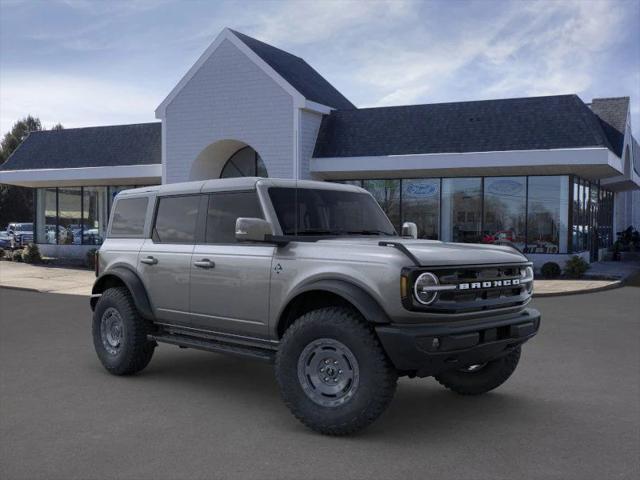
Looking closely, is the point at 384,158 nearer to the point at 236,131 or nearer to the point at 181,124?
the point at 236,131

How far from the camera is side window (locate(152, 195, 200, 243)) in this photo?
700 cm

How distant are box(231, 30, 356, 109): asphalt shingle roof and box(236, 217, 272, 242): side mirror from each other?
16.8 meters

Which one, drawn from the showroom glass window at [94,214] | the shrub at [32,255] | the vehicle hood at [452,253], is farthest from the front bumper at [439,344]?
the showroom glass window at [94,214]

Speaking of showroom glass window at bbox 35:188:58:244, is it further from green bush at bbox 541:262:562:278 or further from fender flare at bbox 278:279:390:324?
fender flare at bbox 278:279:390:324

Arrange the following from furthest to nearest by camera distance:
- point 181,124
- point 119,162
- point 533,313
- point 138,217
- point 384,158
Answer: point 119,162 < point 181,124 < point 384,158 < point 138,217 < point 533,313

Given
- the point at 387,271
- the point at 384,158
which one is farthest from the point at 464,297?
the point at 384,158

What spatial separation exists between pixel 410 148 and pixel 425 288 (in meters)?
17.0

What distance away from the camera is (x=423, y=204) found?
926 inches

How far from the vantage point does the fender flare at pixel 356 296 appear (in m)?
5.14

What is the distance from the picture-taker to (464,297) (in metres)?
5.41

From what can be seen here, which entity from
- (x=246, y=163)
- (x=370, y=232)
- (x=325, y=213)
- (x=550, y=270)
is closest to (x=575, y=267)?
(x=550, y=270)

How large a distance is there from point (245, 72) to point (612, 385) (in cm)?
1817

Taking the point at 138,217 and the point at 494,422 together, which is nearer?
the point at 494,422

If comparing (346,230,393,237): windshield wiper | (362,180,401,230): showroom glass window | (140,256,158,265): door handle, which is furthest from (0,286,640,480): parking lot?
(362,180,401,230): showroom glass window
